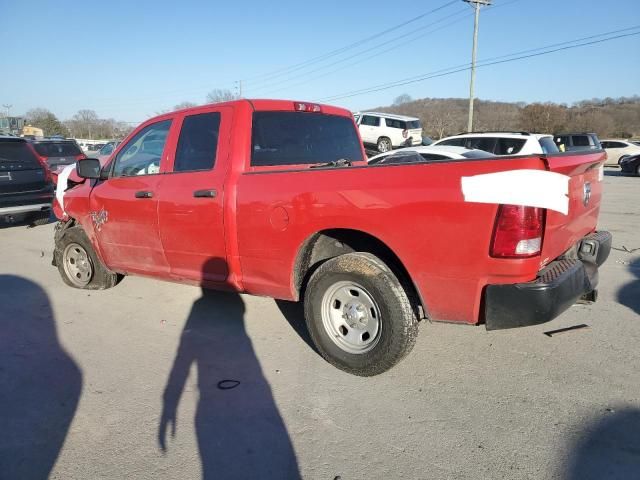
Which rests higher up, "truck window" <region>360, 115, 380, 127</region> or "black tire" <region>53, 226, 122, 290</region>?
"truck window" <region>360, 115, 380, 127</region>

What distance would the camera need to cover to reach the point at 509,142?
40.5ft

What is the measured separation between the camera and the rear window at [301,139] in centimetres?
397

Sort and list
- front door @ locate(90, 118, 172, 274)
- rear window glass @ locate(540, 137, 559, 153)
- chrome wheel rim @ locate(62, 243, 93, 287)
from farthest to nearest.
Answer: rear window glass @ locate(540, 137, 559, 153), chrome wheel rim @ locate(62, 243, 93, 287), front door @ locate(90, 118, 172, 274)

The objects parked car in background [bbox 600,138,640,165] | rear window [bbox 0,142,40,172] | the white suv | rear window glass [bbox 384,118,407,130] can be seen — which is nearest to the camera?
rear window [bbox 0,142,40,172]

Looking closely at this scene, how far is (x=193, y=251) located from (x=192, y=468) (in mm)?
1991

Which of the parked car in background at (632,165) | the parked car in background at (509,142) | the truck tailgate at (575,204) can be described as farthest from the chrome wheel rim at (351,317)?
the parked car in background at (632,165)

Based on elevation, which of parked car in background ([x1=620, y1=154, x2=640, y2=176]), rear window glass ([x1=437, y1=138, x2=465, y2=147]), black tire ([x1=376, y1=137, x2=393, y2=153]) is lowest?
parked car in background ([x1=620, y1=154, x2=640, y2=176])

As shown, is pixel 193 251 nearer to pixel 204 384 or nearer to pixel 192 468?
pixel 204 384

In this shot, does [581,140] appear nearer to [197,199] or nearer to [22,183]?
[197,199]

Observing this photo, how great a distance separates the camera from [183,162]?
4.14 meters

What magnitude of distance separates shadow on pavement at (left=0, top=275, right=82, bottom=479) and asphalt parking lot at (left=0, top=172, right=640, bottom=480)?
12 millimetres

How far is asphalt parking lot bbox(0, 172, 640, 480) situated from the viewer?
2.45 m

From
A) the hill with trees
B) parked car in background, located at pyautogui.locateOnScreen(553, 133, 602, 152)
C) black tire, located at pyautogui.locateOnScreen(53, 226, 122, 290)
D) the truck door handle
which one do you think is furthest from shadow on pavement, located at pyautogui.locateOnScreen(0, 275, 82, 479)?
the hill with trees

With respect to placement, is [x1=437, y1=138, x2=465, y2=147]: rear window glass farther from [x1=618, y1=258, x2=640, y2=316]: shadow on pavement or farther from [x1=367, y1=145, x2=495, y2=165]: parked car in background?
[x1=618, y1=258, x2=640, y2=316]: shadow on pavement
